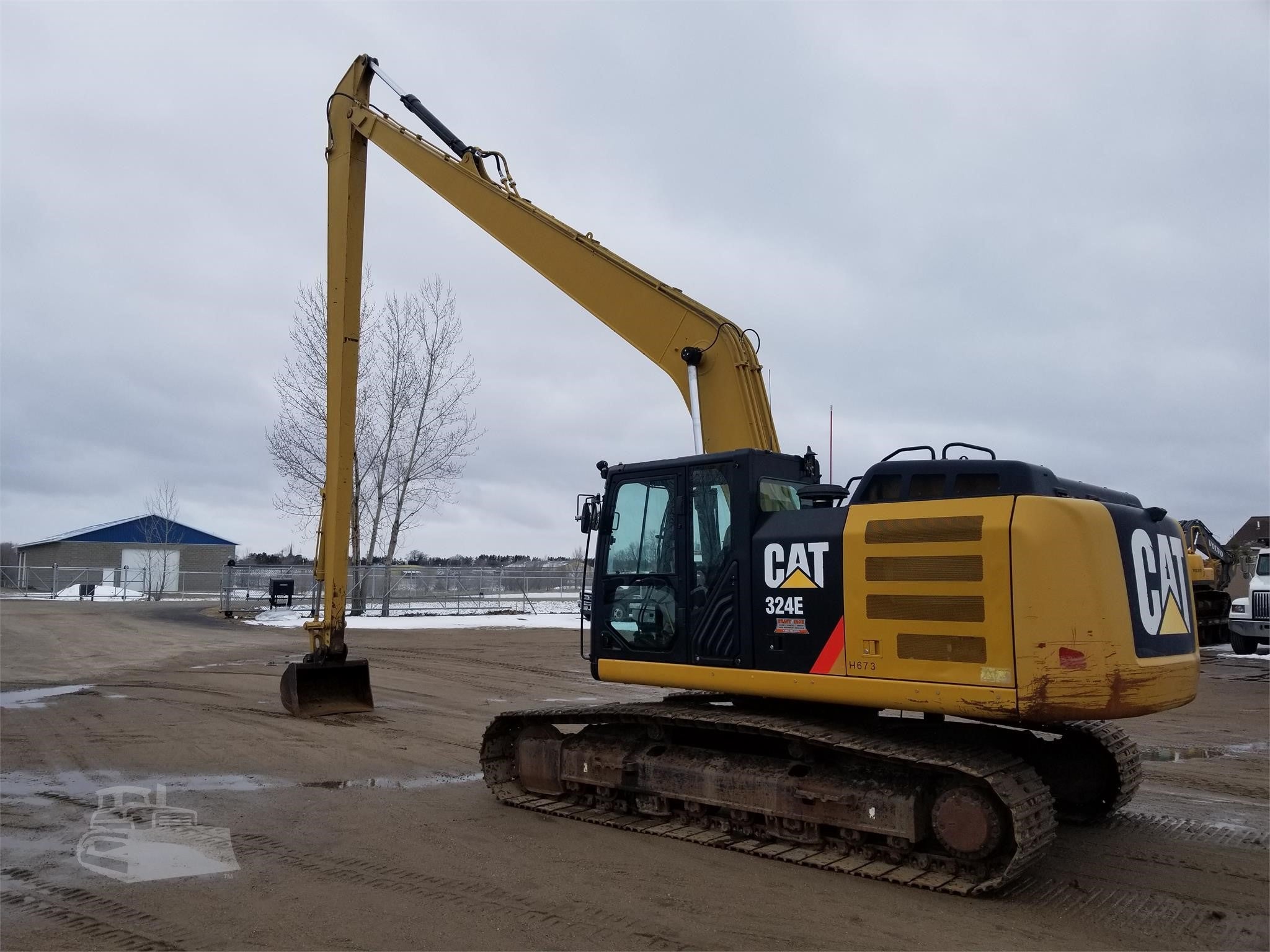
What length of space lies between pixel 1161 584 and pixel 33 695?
45.5 ft

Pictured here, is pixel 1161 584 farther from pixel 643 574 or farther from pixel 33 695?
pixel 33 695

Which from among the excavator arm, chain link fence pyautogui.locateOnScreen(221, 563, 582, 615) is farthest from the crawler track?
chain link fence pyautogui.locateOnScreen(221, 563, 582, 615)

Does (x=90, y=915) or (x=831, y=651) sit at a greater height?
(x=831, y=651)

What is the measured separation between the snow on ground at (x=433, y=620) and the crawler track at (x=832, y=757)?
68.8 feet

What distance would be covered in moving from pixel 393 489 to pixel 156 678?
58.0 feet

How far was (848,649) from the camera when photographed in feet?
20.5

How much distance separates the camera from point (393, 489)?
1296 inches

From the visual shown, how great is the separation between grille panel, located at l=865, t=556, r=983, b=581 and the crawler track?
1087 millimetres

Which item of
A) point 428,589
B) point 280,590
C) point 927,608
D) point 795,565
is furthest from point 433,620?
point 927,608

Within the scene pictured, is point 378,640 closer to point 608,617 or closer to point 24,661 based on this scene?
point 24,661

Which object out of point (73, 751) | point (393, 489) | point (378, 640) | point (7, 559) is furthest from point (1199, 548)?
point (7, 559)

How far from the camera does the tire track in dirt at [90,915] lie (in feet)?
16.0

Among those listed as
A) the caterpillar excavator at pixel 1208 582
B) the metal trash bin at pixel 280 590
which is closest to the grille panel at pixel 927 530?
the caterpillar excavator at pixel 1208 582

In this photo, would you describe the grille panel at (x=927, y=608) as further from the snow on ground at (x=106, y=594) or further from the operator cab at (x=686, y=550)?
the snow on ground at (x=106, y=594)
